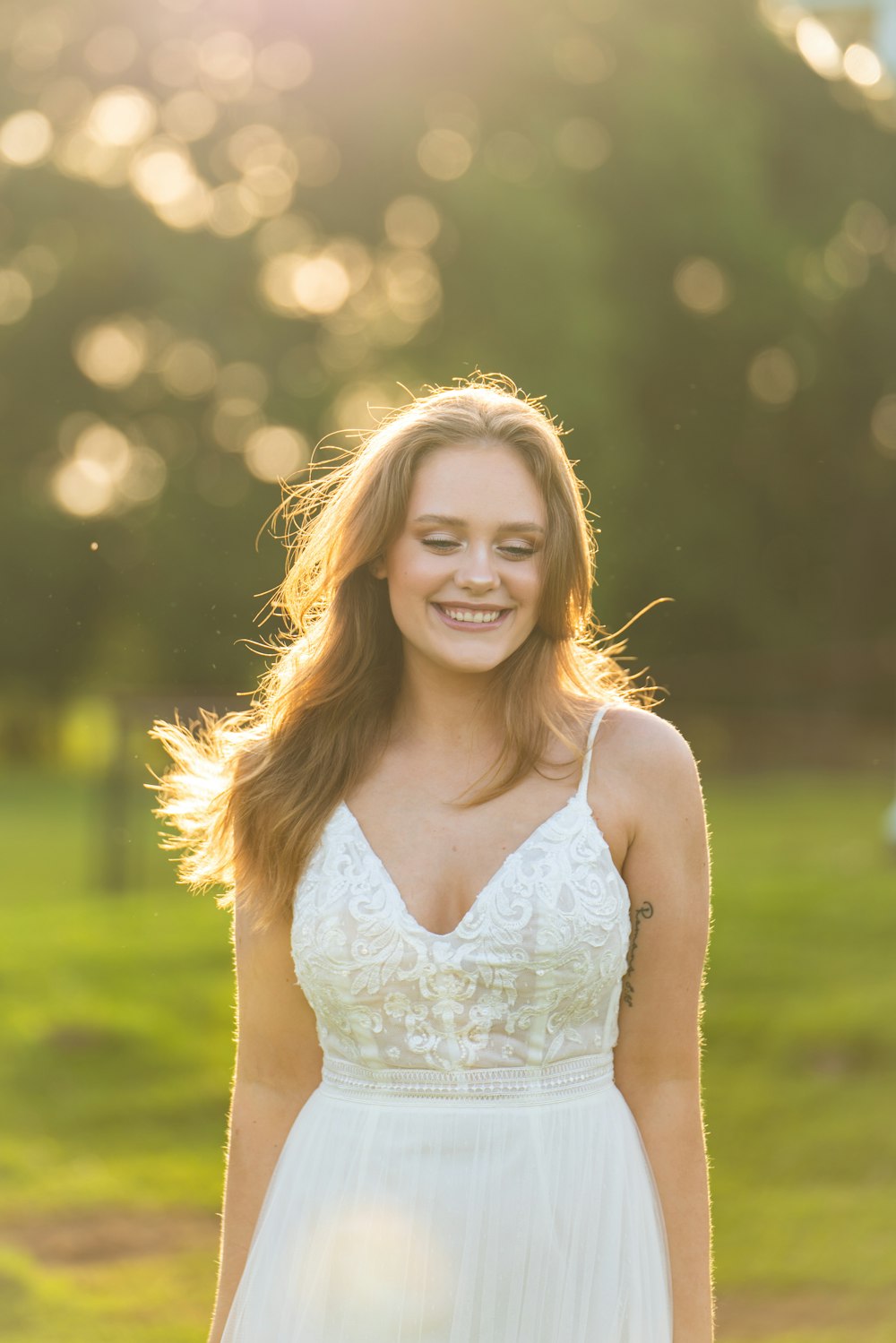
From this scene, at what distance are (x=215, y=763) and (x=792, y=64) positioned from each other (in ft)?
51.5

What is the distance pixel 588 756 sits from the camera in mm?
2213

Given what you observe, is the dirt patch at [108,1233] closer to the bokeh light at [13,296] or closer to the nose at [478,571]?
the nose at [478,571]

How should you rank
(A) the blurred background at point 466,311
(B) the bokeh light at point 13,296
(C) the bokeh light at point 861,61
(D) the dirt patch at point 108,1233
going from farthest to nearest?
(B) the bokeh light at point 13,296 → (A) the blurred background at point 466,311 → (C) the bokeh light at point 861,61 → (D) the dirt patch at point 108,1233

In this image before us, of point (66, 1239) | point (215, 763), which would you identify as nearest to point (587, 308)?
point (66, 1239)

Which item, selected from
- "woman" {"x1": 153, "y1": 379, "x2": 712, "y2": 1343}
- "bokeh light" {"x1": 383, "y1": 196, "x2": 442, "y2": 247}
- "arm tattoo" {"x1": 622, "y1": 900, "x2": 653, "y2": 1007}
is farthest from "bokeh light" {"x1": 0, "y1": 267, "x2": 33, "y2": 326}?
"arm tattoo" {"x1": 622, "y1": 900, "x2": 653, "y2": 1007}

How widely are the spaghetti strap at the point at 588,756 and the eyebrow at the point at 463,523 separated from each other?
26 cm

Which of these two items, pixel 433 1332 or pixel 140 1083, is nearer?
pixel 433 1332

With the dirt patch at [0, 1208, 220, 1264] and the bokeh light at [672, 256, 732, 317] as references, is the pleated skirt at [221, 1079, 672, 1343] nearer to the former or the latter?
the dirt patch at [0, 1208, 220, 1264]

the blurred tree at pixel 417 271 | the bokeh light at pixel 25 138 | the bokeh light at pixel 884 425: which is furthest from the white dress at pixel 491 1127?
the bokeh light at pixel 884 425

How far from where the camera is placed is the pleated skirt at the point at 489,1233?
2.12 meters

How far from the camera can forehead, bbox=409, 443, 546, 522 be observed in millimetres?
2193

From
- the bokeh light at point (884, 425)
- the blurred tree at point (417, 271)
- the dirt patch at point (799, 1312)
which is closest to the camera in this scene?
the dirt patch at point (799, 1312)

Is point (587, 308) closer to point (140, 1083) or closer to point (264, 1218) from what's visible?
point (140, 1083)

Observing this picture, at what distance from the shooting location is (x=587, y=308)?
52.2ft
